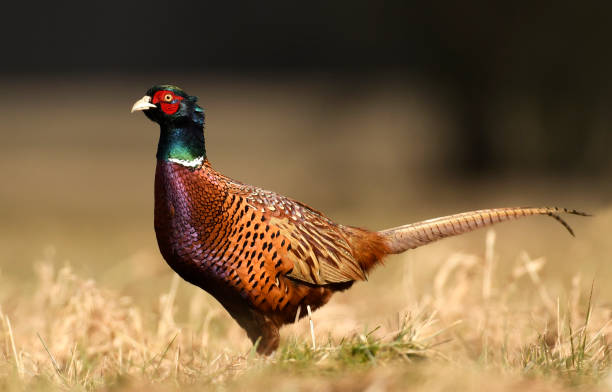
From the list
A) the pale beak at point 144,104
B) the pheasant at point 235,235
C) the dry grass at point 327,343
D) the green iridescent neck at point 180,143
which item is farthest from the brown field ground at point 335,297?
the pale beak at point 144,104

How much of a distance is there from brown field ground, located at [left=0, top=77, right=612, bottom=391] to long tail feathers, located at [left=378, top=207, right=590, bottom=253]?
387 millimetres

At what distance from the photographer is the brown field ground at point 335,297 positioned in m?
3.35

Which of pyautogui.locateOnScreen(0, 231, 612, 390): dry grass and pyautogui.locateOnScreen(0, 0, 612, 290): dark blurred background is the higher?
pyautogui.locateOnScreen(0, 0, 612, 290): dark blurred background

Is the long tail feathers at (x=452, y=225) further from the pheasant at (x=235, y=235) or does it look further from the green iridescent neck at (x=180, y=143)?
the green iridescent neck at (x=180, y=143)

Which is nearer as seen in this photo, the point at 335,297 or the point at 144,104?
the point at 144,104

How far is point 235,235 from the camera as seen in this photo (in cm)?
402

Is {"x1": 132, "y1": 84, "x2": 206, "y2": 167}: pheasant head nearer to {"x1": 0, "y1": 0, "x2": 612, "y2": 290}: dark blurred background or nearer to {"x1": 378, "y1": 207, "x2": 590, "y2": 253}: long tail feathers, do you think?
{"x1": 378, "y1": 207, "x2": 590, "y2": 253}: long tail feathers

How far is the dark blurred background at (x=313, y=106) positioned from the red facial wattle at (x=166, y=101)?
3.31 m

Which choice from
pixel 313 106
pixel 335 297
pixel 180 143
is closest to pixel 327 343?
pixel 180 143

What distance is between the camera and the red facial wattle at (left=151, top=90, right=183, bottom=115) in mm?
3982

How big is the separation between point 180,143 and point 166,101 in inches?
7.5

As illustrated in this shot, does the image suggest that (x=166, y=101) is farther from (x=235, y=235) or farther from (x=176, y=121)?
(x=235, y=235)

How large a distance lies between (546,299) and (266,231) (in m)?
1.76

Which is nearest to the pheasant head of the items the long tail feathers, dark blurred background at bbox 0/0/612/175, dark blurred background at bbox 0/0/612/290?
the long tail feathers
